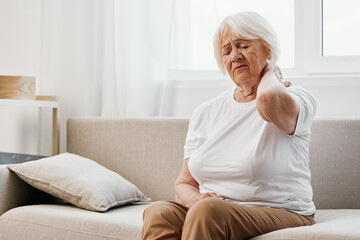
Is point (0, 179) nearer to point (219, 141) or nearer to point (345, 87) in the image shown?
point (219, 141)

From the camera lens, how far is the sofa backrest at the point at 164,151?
88.4 inches

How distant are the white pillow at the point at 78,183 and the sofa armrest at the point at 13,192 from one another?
41 mm

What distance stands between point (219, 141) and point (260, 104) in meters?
0.25

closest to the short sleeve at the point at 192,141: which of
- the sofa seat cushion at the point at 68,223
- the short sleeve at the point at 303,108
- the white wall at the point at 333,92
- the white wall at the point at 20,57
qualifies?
the sofa seat cushion at the point at 68,223

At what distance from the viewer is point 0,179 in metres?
2.25

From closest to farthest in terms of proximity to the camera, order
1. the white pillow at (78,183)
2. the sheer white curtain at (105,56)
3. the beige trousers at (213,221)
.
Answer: the beige trousers at (213,221)
the white pillow at (78,183)
the sheer white curtain at (105,56)

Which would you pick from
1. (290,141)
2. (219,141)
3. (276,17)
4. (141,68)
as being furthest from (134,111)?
(290,141)

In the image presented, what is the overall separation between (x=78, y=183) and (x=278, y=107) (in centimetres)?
97

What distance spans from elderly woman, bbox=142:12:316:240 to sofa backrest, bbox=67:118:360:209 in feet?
1.42

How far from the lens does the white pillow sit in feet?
7.22

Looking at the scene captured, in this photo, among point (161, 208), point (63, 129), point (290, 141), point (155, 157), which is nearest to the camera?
point (161, 208)

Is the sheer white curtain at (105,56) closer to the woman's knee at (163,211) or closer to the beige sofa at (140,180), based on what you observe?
the beige sofa at (140,180)

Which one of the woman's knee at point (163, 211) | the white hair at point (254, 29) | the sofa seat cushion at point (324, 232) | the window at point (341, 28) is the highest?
the window at point (341, 28)

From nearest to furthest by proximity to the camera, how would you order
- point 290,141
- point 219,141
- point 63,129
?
point 290,141
point 219,141
point 63,129
